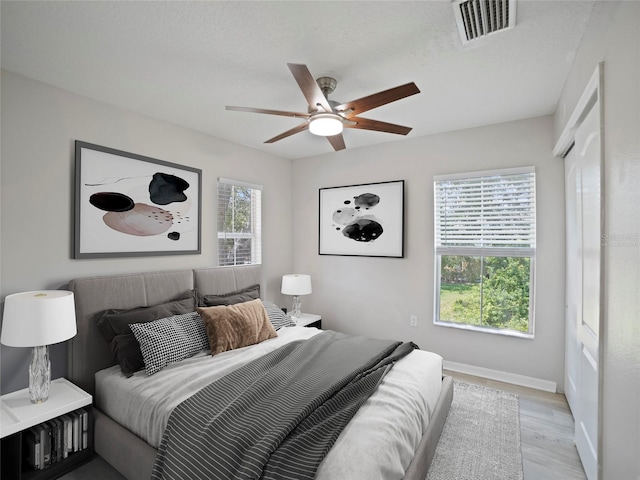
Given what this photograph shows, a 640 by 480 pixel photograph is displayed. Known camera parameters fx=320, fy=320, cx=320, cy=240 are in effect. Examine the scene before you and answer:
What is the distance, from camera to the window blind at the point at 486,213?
10.3 ft

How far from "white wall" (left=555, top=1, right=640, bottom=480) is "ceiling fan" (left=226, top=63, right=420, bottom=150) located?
0.84m

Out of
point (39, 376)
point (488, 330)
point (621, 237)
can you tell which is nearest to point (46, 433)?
point (39, 376)

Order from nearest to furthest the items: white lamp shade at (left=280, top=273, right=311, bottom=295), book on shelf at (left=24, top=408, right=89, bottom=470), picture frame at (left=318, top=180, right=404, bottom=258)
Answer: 1. book on shelf at (left=24, top=408, right=89, bottom=470)
2. picture frame at (left=318, top=180, right=404, bottom=258)
3. white lamp shade at (left=280, top=273, right=311, bottom=295)

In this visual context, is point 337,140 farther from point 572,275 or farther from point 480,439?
point 480,439

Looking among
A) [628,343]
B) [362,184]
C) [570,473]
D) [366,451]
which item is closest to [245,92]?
[362,184]

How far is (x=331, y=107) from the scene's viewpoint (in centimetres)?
211

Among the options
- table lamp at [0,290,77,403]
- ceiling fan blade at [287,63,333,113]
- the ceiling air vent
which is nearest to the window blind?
the ceiling air vent

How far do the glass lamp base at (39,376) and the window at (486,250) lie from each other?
345 centimetres

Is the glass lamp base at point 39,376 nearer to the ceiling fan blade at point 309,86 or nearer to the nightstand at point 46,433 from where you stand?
the nightstand at point 46,433

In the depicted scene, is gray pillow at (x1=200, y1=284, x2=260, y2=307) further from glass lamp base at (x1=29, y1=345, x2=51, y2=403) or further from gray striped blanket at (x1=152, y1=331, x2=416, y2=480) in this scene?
glass lamp base at (x1=29, y1=345, x2=51, y2=403)

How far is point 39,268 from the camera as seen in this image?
234cm

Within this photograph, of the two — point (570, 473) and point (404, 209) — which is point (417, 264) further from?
point (570, 473)

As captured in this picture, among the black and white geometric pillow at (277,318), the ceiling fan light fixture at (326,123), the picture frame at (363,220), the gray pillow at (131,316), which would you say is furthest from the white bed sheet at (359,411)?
the ceiling fan light fixture at (326,123)

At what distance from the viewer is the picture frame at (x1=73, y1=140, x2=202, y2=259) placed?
8.48 feet
